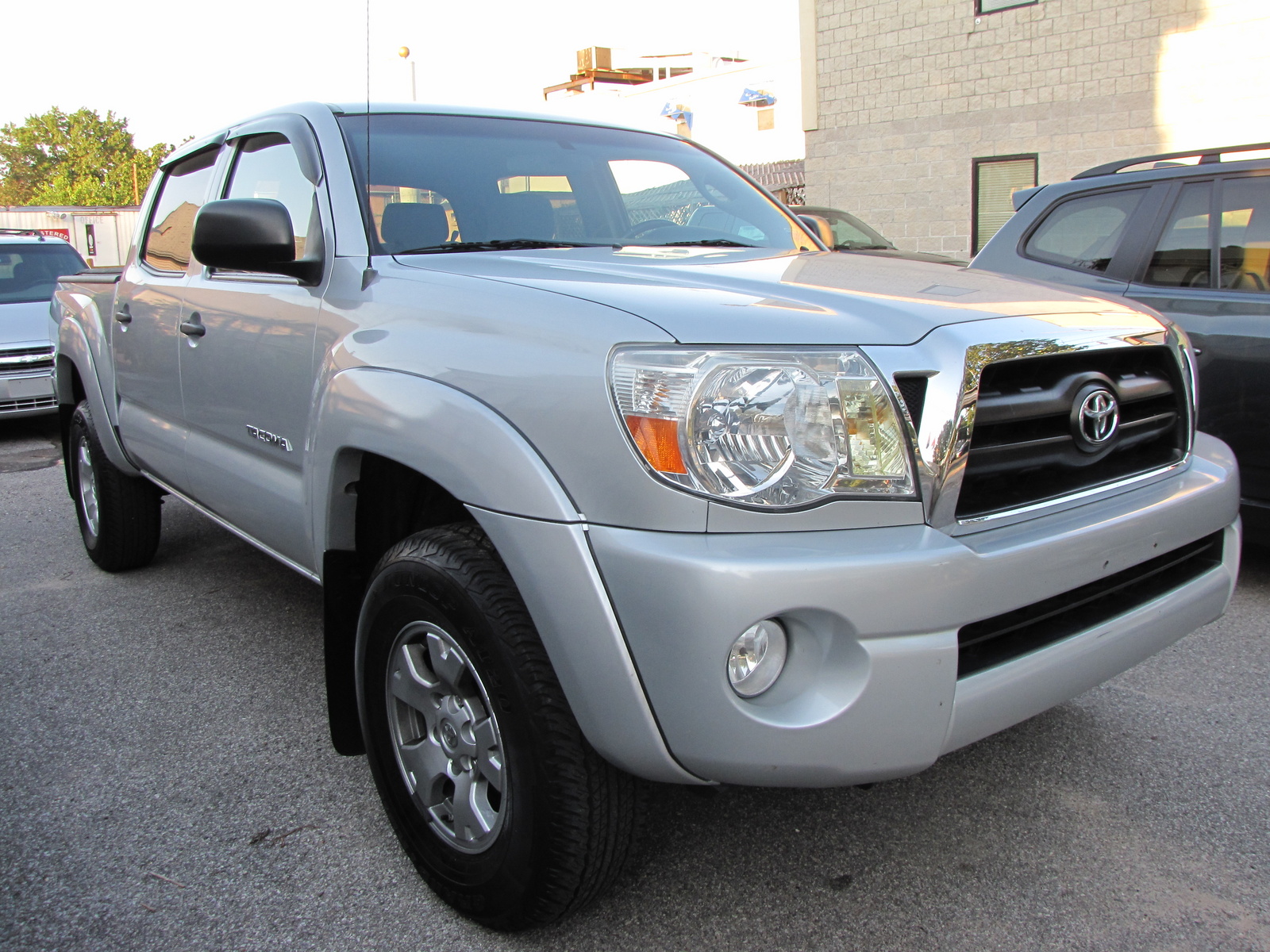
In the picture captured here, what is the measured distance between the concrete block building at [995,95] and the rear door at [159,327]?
11159 millimetres

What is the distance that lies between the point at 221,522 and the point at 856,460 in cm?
242

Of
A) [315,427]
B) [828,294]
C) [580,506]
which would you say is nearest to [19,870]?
[315,427]

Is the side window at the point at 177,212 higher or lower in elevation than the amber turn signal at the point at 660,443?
higher

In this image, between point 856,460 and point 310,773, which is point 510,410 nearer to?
point 856,460

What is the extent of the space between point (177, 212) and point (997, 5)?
12.2 metres

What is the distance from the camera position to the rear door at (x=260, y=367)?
107 inches

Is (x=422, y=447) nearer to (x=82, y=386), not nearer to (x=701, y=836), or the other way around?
(x=701, y=836)

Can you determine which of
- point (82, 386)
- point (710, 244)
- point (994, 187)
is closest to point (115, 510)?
point (82, 386)

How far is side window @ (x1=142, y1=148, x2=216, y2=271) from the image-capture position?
3.72 meters

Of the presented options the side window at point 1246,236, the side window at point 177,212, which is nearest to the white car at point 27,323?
the side window at point 177,212

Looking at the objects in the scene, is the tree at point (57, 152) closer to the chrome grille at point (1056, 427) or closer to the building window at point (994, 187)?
the building window at point (994, 187)

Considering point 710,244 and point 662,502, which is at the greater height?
point 710,244

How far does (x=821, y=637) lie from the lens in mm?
1737

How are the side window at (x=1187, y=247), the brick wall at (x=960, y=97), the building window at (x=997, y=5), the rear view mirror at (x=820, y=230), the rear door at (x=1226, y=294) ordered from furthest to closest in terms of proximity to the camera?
the building window at (x=997, y=5), the brick wall at (x=960, y=97), the side window at (x=1187, y=247), the rear door at (x=1226, y=294), the rear view mirror at (x=820, y=230)
